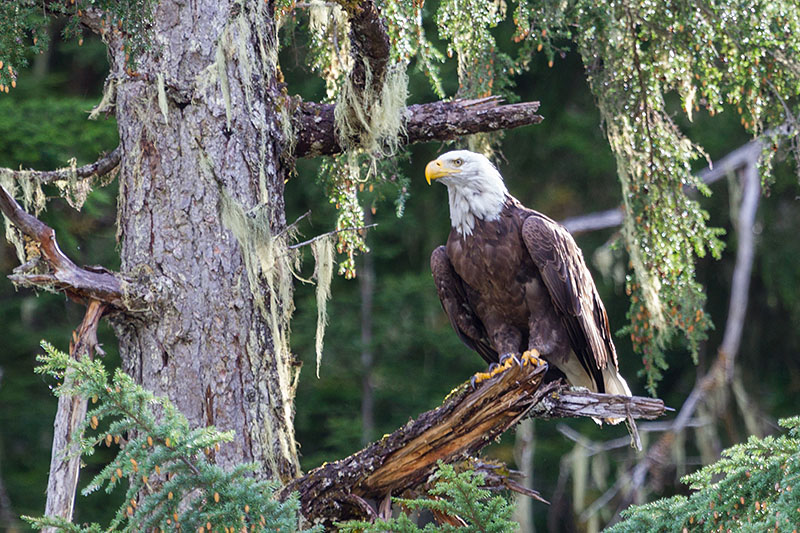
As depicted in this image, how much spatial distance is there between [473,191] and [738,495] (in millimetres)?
2043

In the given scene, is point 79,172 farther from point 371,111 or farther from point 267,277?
point 371,111

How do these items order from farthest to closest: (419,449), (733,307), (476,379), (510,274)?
(733,307) < (510,274) < (476,379) < (419,449)

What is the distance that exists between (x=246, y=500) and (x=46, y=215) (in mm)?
5600

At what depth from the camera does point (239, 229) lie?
3881 mm

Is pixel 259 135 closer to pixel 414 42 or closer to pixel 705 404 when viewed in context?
pixel 414 42

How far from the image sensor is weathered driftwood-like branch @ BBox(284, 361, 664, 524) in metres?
3.63

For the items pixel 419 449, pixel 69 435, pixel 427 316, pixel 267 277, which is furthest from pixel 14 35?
pixel 427 316

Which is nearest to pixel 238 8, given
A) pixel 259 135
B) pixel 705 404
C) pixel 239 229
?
pixel 259 135

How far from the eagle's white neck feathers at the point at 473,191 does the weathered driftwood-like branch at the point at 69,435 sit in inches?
73.8

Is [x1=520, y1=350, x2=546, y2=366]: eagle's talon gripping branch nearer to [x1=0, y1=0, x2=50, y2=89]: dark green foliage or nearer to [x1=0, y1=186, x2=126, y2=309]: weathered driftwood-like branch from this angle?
[x1=0, y1=186, x2=126, y2=309]: weathered driftwood-like branch

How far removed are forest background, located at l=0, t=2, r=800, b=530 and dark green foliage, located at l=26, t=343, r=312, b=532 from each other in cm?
618

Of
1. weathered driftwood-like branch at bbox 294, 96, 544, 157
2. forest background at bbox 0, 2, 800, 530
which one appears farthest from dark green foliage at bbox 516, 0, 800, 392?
forest background at bbox 0, 2, 800, 530

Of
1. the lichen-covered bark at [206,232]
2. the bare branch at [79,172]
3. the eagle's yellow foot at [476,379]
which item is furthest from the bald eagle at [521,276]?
the bare branch at [79,172]

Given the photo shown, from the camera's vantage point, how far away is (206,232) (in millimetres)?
3881
